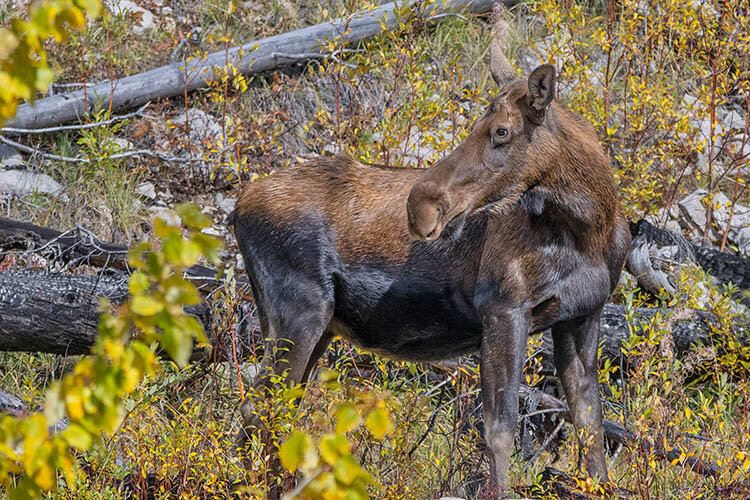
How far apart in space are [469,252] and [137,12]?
6.82 metres

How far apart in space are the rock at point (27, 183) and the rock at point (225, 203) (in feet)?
4.76

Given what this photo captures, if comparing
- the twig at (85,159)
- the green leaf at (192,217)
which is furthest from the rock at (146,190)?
the green leaf at (192,217)

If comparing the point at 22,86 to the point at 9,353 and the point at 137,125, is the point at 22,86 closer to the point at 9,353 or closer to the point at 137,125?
the point at 9,353

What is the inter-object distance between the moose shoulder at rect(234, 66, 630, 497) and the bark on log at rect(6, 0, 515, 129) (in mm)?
3824

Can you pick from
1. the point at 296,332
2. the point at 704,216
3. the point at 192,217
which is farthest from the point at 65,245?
the point at 704,216

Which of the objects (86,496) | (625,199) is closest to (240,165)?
(625,199)

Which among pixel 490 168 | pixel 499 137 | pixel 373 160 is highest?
pixel 499 137

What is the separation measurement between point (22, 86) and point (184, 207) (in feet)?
1.19

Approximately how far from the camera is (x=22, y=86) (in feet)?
5.64

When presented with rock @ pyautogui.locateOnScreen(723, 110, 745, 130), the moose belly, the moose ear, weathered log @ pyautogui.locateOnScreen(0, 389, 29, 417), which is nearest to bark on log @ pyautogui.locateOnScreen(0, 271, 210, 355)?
weathered log @ pyautogui.locateOnScreen(0, 389, 29, 417)

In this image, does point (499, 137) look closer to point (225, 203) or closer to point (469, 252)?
point (469, 252)

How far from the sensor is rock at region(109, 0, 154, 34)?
34.0ft

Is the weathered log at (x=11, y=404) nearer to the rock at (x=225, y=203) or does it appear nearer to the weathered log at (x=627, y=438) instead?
the weathered log at (x=627, y=438)

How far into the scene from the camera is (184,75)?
31.5 ft
